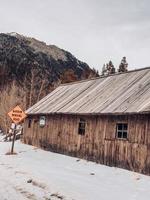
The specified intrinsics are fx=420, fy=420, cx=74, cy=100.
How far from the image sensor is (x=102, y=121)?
22.8 metres

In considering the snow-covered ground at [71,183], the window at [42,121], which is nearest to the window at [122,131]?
the snow-covered ground at [71,183]

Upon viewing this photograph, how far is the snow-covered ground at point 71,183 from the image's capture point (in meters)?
11.9

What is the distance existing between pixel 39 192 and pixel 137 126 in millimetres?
8806

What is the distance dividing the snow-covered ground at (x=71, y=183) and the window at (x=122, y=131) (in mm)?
1704

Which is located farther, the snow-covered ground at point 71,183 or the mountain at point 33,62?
the mountain at point 33,62

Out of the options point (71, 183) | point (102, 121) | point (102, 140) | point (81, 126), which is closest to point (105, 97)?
point (81, 126)

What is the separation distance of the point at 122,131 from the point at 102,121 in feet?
6.49

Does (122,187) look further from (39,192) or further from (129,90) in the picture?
(129,90)

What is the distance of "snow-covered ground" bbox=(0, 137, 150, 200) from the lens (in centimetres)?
1192

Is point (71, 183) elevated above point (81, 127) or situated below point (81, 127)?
below

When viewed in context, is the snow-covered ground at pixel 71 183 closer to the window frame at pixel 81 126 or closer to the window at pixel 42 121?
the window frame at pixel 81 126

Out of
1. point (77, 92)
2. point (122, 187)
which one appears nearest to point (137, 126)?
point (122, 187)

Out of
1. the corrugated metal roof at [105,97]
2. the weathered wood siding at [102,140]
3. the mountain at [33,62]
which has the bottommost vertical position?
the weathered wood siding at [102,140]

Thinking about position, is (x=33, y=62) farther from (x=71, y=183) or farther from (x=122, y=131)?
(x=71, y=183)
